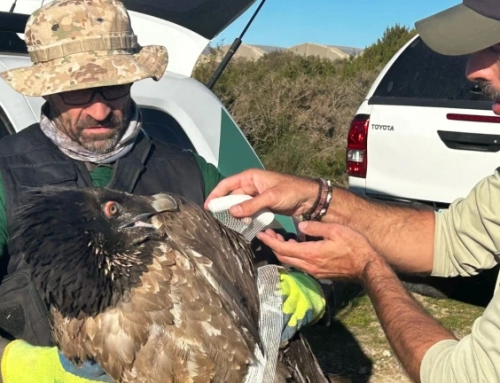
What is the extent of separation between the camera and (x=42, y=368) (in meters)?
2.84

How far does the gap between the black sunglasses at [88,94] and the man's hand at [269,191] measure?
2.01 feet

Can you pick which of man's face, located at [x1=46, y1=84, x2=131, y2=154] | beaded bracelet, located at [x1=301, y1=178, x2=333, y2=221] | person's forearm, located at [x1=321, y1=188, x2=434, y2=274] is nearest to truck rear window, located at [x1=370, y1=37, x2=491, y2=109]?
person's forearm, located at [x1=321, y1=188, x2=434, y2=274]

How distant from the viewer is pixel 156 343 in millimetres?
2723

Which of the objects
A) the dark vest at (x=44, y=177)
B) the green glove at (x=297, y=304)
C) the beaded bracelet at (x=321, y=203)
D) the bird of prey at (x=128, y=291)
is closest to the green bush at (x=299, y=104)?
the beaded bracelet at (x=321, y=203)

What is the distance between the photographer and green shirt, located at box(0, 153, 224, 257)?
9.66ft

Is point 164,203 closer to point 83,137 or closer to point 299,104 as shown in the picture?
point 83,137

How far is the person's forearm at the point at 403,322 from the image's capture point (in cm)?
252

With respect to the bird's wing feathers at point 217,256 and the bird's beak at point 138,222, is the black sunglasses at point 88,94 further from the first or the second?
the bird's beak at point 138,222

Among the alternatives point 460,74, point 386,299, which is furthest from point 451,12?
point 460,74

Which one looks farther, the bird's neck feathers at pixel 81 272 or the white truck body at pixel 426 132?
the white truck body at pixel 426 132

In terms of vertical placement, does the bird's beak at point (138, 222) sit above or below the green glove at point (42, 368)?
above

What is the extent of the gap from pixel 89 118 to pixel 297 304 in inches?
47.1

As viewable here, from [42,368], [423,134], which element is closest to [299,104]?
[423,134]

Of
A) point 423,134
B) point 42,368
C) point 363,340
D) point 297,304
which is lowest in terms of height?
point 363,340
